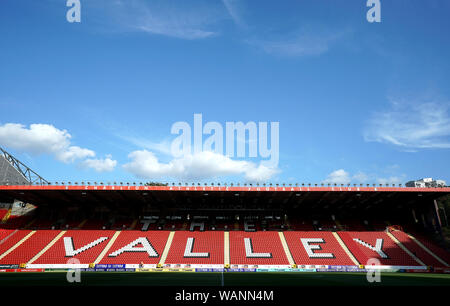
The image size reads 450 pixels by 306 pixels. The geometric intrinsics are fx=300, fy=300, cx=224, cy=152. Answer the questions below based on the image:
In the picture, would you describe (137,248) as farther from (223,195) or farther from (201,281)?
(201,281)

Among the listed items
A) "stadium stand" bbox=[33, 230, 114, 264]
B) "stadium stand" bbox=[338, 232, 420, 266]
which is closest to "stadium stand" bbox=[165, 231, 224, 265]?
"stadium stand" bbox=[33, 230, 114, 264]

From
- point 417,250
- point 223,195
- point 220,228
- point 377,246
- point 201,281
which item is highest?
point 223,195

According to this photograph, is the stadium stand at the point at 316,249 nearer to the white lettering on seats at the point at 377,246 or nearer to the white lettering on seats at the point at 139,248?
the white lettering on seats at the point at 377,246

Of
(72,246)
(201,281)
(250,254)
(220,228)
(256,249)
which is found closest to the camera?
(201,281)

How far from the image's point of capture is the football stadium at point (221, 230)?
40.1m

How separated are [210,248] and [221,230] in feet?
19.4

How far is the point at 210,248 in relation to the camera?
44188mm

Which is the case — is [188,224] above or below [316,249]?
above

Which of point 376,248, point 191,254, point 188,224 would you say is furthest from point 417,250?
point 188,224

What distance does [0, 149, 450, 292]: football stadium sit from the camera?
132 ft

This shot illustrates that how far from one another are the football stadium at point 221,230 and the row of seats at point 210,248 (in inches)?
6.0
